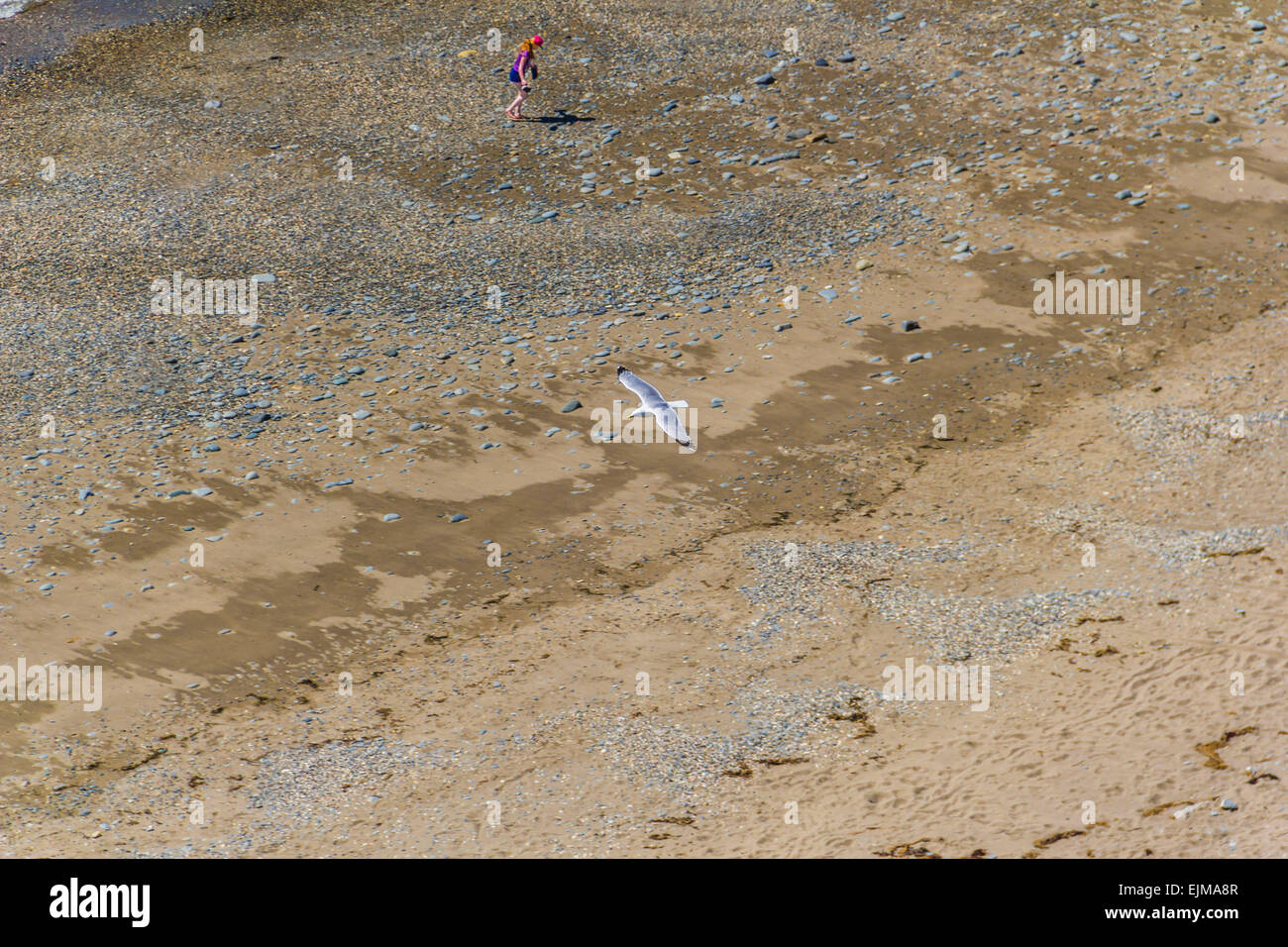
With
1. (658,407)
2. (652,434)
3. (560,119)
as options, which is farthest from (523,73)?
(658,407)

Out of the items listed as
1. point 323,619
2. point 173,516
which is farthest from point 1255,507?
point 173,516

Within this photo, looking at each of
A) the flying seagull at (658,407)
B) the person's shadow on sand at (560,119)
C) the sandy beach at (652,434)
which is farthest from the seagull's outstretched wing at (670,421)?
the person's shadow on sand at (560,119)

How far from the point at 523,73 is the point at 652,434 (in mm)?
12204

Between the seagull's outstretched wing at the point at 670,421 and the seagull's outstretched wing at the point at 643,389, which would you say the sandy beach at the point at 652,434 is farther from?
the seagull's outstretched wing at the point at 643,389

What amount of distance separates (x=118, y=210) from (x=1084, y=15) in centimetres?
2125

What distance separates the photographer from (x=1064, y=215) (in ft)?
73.5

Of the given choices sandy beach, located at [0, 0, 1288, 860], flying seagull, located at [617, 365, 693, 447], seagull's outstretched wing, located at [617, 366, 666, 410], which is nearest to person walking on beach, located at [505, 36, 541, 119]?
sandy beach, located at [0, 0, 1288, 860]

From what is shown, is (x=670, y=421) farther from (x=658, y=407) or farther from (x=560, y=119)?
(x=560, y=119)

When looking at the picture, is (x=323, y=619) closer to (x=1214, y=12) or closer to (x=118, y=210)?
(x=118, y=210)

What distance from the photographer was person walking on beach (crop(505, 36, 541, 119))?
85.5 ft

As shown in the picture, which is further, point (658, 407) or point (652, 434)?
point (652, 434)

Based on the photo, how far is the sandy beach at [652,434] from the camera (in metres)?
11.6

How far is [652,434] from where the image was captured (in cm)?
1798

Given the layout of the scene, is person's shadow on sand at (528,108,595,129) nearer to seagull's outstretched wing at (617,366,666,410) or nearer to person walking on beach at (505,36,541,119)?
person walking on beach at (505,36,541,119)
